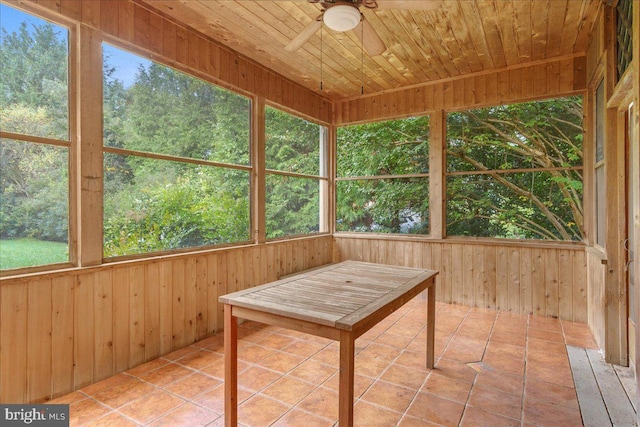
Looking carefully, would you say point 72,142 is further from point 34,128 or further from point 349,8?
point 349,8

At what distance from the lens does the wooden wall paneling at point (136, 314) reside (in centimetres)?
262

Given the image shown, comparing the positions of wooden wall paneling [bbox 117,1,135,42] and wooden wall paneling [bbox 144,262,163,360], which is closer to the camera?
wooden wall paneling [bbox 117,1,135,42]

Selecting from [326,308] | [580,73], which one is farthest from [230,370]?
[580,73]

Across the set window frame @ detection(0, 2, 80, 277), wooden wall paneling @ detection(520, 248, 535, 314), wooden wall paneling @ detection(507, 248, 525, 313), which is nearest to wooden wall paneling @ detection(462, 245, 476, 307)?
wooden wall paneling @ detection(507, 248, 525, 313)

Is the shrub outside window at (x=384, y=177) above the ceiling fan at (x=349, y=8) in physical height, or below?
below

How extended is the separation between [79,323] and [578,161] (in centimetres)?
487

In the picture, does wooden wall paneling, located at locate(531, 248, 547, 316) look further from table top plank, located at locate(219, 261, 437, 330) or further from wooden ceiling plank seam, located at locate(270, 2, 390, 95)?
wooden ceiling plank seam, located at locate(270, 2, 390, 95)

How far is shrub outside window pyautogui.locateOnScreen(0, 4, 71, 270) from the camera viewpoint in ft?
6.68

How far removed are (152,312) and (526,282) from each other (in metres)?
3.93

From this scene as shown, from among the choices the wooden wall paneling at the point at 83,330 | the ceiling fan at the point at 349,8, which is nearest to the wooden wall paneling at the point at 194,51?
the ceiling fan at the point at 349,8

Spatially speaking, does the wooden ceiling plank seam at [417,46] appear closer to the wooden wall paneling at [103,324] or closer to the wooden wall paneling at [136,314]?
the wooden wall paneling at [136,314]

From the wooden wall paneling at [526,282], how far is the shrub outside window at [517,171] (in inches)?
8.5

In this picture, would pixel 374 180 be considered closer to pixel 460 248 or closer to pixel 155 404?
pixel 460 248

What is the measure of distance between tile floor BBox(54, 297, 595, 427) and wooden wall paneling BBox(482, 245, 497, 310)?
680mm
